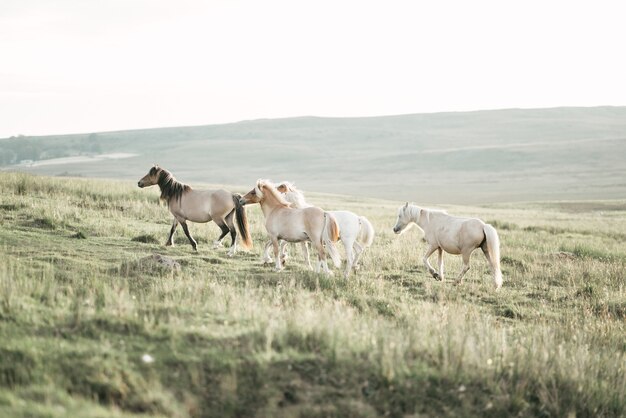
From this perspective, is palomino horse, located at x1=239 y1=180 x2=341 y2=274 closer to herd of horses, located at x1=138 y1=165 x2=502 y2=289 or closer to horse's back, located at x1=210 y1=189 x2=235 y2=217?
herd of horses, located at x1=138 y1=165 x2=502 y2=289

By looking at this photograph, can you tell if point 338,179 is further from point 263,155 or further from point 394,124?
point 394,124

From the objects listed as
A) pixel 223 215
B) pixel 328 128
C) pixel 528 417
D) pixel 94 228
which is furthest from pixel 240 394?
pixel 328 128

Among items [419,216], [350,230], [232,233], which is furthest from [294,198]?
[419,216]

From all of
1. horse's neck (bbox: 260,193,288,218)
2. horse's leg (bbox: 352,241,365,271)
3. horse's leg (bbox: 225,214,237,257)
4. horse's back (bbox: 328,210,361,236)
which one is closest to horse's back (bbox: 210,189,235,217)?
horse's leg (bbox: 225,214,237,257)

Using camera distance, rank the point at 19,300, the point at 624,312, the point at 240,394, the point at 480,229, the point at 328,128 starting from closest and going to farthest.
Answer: the point at 240,394
the point at 19,300
the point at 624,312
the point at 480,229
the point at 328,128

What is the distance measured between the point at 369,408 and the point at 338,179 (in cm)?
10501

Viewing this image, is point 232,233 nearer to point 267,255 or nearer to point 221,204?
point 221,204

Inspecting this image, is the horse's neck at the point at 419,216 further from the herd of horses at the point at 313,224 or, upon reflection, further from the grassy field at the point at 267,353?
the grassy field at the point at 267,353

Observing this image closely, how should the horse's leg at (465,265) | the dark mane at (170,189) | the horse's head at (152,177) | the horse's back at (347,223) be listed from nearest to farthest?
the horse's back at (347,223) → the horse's leg at (465,265) → the dark mane at (170,189) → the horse's head at (152,177)

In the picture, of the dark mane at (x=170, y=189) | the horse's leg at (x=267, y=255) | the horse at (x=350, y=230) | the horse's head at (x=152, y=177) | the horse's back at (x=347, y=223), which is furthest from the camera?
the horse's head at (x=152, y=177)

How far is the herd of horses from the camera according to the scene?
43.6 ft

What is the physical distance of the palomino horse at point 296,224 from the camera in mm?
13164

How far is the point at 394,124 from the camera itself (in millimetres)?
184500

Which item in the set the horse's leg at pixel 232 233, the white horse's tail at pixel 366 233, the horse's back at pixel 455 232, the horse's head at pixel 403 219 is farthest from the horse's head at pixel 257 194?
the horse's back at pixel 455 232
